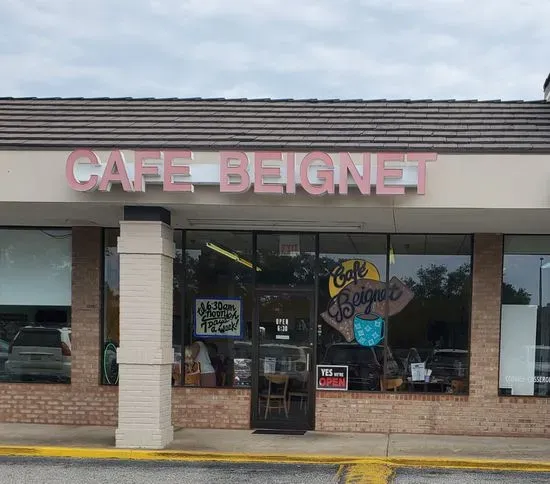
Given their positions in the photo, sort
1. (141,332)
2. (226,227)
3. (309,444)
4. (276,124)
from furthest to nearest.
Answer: (226,227), (276,124), (309,444), (141,332)

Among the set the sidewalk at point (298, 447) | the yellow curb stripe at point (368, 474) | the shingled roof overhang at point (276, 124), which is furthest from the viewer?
the shingled roof overhang at point (276, 124)

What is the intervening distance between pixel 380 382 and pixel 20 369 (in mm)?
6007

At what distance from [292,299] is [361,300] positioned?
1.13m

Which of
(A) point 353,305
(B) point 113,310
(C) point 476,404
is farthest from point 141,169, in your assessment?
(C) point 476,404

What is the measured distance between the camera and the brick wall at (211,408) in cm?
1136

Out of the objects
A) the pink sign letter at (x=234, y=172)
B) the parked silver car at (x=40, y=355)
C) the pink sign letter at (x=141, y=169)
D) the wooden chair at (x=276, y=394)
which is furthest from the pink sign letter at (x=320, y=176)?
the parked silver car at (x=40, y=355)

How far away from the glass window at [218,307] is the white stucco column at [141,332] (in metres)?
2.09

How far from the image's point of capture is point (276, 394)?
1142 cm

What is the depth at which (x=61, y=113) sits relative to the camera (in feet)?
36.7

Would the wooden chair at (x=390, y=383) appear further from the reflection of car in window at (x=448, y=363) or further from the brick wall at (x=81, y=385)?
the brick wall at (x=81, y=385)

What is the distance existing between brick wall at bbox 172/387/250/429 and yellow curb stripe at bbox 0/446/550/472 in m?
2.04

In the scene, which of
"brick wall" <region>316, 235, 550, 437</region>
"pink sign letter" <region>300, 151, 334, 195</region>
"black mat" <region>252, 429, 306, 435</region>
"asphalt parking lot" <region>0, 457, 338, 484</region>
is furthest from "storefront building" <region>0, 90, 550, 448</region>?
"asphalt parking lot" <region>0, 457, 338, 484</region>

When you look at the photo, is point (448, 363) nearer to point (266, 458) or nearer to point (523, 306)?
point (523, 306)

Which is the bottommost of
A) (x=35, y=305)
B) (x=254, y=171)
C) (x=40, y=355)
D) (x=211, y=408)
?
(x=211, y=408)
